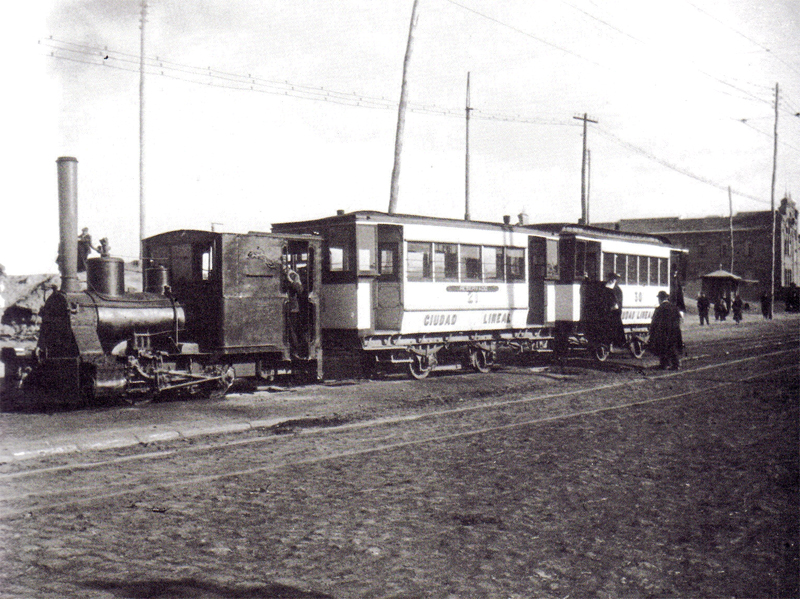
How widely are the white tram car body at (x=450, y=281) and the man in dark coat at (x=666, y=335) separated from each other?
2.35 meters

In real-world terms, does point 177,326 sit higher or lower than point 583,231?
lower

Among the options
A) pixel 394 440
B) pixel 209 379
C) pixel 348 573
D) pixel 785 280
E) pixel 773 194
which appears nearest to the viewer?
pixel 348 573

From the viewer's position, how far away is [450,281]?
1520 cm

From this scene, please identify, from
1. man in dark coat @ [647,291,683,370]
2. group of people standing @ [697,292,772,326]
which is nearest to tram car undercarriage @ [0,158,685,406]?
man in dark coat @ [647,291,683,370]

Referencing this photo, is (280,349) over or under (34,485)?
over

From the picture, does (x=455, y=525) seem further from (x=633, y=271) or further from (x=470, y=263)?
(x=633, y=271)

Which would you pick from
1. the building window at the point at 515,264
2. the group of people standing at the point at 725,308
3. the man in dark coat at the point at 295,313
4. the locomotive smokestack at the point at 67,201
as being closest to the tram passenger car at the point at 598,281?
the building window at the point at 515,264

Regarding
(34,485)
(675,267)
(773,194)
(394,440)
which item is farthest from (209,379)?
(773,194)

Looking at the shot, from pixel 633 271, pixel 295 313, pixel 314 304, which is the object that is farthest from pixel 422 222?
pixel 633 271

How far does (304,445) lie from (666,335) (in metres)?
11.2

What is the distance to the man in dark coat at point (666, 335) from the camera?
1647 cm

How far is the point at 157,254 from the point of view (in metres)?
12.8

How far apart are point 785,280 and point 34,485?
236 ft

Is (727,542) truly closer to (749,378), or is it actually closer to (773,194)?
(749,378)
